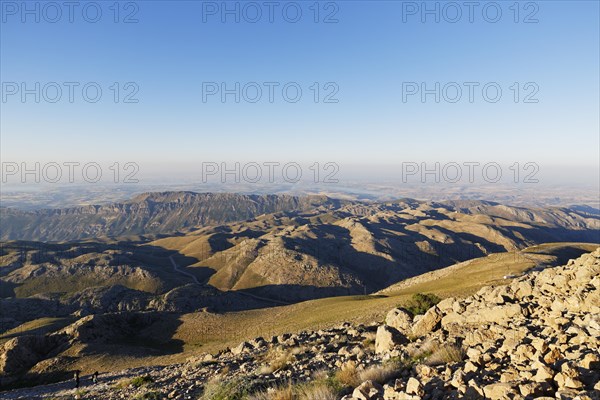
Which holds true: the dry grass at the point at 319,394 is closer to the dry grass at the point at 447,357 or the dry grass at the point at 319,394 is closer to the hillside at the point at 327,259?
the dry grass at the point at 447,357

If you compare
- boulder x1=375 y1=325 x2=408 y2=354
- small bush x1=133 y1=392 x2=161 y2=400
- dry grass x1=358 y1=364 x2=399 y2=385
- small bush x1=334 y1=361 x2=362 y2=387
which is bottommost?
small bush x1=133 y1=392 x2=161 y2=400

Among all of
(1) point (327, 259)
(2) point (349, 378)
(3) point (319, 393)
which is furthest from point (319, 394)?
(1) point (327, 259)

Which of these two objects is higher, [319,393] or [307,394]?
[319,393]

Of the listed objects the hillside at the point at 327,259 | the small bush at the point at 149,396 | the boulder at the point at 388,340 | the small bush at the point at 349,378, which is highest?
the small bush at the point at 349,378

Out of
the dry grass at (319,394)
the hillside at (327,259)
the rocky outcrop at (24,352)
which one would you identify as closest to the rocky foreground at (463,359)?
the dry grass at (319,394)

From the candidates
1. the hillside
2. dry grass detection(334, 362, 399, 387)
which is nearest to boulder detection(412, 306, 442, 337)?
dry grass detection(334, 362, 399, 387)

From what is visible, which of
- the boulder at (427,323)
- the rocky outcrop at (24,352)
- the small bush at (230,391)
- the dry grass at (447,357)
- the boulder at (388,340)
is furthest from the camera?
the rocky outcrop at (24,352)

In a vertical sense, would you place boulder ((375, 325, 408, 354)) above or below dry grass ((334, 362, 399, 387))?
below

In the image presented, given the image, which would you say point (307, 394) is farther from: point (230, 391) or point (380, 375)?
point (230, 391)

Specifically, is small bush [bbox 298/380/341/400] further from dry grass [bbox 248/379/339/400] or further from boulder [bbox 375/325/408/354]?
boulder [bbox 375/325/408/354]
